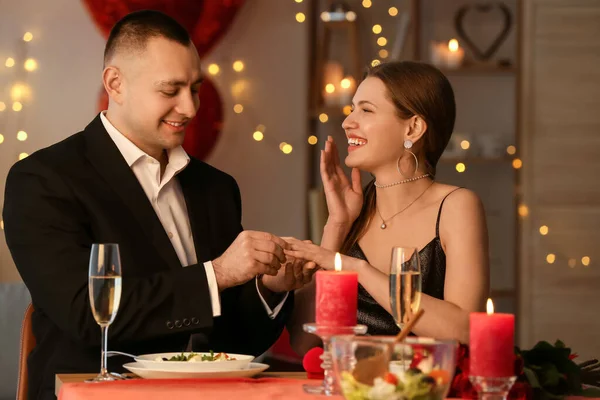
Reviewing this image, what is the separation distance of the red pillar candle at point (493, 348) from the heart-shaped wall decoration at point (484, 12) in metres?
3.72

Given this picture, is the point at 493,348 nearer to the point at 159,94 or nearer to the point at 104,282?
the point at 104,282

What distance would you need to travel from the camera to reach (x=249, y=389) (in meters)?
1.73

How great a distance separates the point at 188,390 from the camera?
66.3 inches

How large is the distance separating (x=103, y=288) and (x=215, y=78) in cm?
323

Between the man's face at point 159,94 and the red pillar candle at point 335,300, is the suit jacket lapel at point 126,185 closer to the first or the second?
the man's face at point 159,94

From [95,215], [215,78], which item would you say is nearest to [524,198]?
[215,78]

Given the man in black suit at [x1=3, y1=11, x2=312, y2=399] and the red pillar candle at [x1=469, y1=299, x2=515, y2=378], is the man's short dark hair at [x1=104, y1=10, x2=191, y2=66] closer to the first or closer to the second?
the man in black suit at [x1=3, y1=11, x2=312, y2=399]

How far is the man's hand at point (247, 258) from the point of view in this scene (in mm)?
2230

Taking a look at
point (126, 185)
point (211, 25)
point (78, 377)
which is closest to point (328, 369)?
point (78, 377)

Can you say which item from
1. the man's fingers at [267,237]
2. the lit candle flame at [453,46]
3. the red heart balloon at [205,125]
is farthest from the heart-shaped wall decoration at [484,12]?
the man's fingers at [267,237]

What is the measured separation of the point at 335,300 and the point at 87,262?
2.86 feet

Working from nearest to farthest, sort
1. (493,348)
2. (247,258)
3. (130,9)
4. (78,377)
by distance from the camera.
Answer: (493,348), (78,377), (247,258), (130,9)

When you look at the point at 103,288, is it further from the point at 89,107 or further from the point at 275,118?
the point at 275,118

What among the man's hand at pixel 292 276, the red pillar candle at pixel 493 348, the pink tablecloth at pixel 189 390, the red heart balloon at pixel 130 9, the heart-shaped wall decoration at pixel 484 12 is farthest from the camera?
the heart-shaped wall decoration at pixel 484 12
